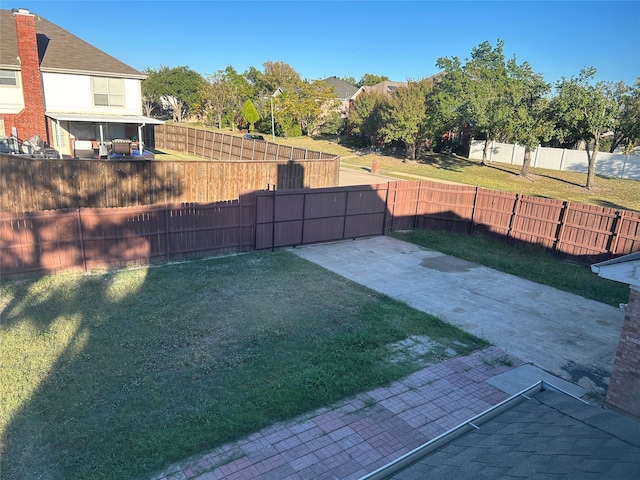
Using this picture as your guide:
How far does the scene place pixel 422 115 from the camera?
3641 cm

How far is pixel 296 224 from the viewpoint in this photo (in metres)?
14.3

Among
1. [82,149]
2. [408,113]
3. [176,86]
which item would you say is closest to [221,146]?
[82,149]

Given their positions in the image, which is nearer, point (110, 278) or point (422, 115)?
point (110, 278)

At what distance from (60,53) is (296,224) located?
23601 mm

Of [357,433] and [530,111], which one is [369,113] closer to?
[530,111]

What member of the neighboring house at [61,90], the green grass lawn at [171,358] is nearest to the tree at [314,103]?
the neighboring house at [61,90]

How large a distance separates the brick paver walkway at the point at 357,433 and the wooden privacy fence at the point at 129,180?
12.7 m

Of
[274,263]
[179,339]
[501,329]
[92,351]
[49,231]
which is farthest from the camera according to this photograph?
[274,263]

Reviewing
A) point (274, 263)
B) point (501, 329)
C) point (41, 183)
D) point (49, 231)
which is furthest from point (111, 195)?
point (501, 329)

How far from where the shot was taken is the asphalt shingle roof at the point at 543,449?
9.46ft

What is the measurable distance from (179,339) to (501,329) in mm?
6474

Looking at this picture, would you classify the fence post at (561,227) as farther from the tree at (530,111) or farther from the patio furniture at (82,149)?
the patio furniture at (82,149)

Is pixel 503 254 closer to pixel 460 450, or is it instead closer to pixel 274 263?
pixel 274 263

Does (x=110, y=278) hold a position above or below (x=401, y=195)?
below
